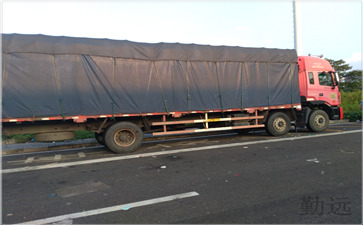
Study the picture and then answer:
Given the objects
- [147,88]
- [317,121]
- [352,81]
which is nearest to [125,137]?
[147,88]

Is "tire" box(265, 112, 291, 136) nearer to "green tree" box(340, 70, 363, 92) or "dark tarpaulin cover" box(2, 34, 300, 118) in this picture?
"dark tarpaulin cover" box(2, 34, 300, 118)

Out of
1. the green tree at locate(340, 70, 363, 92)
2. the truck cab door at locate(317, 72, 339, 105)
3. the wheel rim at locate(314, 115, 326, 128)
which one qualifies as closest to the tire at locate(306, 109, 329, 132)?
the wheel rim at locate(314, 115, 326, 128)

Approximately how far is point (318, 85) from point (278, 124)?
102 inches

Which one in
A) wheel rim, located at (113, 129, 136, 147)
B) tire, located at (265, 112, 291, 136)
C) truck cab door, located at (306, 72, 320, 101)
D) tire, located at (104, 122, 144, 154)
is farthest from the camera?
truck cab door, located at (306, 72, 320, 101)

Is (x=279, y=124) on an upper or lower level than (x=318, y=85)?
lower

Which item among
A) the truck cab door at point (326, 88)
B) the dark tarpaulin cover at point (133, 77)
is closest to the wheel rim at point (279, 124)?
the dark tarpaulin cover at point (133, 77)

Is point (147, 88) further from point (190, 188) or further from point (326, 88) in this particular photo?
point (326, 88)

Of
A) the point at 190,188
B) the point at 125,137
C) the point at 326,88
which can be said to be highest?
the point at 326,88

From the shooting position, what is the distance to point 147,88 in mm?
7750

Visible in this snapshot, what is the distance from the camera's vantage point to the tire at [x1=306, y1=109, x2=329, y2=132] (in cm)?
1045

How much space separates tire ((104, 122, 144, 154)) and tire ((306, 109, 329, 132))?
7.26m

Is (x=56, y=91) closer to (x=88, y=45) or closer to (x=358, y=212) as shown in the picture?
(x=88, y=45)

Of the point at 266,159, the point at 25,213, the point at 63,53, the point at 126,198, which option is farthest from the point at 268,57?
the point at 25,213

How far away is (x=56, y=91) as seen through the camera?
6.77 metres
